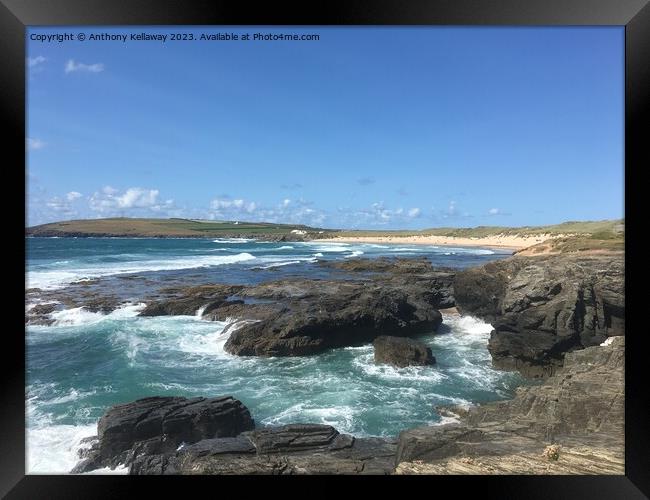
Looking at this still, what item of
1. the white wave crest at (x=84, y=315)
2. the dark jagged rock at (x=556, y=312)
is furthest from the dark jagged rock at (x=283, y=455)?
the white wave crest at (x=84, y=315)

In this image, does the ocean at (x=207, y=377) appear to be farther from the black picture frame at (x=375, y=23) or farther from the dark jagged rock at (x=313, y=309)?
the black picture frame at (x=375, y=23)

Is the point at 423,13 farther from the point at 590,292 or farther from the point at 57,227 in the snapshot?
the point at 57,227

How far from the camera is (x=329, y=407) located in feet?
23.1

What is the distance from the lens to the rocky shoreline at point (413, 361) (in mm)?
4598

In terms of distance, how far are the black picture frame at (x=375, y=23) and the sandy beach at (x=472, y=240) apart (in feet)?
33.5

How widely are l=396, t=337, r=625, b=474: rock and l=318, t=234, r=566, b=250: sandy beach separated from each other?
8.32 metres

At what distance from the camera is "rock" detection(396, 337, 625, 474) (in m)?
3.98

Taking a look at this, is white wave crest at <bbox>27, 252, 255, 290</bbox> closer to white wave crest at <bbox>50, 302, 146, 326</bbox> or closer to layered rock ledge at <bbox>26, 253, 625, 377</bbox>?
A: layered rock ledge at <bbox>26, 253, 625, 377</bbox>

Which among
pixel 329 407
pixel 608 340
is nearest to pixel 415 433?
pixel 329 407

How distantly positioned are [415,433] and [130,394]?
227 inches

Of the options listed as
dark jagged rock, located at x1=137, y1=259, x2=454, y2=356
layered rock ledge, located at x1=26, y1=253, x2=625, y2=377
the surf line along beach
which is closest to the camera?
the surf line along beach

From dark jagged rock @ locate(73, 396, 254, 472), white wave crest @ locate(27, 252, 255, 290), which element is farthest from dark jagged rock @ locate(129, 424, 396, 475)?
white wave crest @ locate(27, 252, 255, 290)

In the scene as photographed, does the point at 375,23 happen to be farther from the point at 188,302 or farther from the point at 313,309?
the point at 188,302

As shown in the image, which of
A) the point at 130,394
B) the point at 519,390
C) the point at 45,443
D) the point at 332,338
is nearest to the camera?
the point at 45,443
